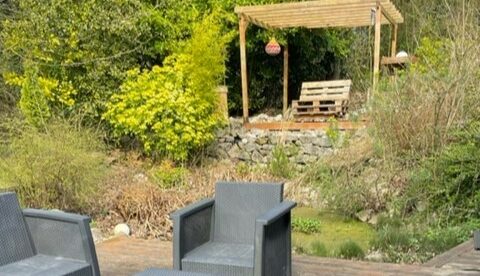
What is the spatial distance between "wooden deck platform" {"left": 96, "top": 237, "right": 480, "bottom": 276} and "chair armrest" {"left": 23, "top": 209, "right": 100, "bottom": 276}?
974 mm

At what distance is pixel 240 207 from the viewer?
13.3ft

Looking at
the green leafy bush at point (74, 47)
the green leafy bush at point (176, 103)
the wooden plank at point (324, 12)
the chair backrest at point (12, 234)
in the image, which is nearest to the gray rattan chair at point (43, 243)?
the chair backrest at point (12, 234)

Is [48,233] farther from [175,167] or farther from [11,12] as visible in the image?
[11,12]

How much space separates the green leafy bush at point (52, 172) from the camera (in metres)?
6.59

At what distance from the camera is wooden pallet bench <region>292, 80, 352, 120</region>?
11.6 m

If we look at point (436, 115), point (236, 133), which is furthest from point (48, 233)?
point (236, 133)

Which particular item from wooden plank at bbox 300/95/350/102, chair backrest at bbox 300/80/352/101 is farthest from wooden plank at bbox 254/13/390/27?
wooden plank at bbox 300/95/350/102

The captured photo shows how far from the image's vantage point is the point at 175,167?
9.95 m

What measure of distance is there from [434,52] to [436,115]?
133 centimetres

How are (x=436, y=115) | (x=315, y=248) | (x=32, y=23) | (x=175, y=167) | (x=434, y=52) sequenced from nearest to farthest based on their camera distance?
1. (x=315, y=248)
2. (x=436, y=115)
3. (x=434, y=52)
4. (x=175, y=167)
5. (x=32, y=23)

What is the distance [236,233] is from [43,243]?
1288 millimetres

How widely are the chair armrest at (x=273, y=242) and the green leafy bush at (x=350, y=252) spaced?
154 centimetres

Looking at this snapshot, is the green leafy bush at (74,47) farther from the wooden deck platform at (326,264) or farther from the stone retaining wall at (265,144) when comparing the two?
the wooden deck platform at (326,264)

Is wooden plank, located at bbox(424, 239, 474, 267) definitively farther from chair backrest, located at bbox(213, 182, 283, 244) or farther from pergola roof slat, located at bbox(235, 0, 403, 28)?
pergola roof slat, located at bbox(235, 0, 403, 28)
